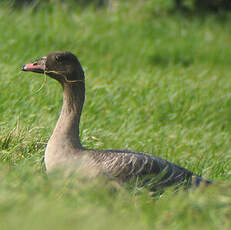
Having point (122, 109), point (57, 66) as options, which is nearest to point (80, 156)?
point (57, 66)

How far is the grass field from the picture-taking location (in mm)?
3111

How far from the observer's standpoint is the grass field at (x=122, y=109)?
3.11 m

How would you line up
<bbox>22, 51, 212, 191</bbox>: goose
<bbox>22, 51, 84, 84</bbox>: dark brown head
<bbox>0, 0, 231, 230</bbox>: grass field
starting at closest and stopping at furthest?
<bbox>0, 0, 231, 230</bbox>: grass field < <bbox>22, 51, 212, 191</bbox>: goose < <bbox>22, 51, 84, 84</bbox>: dark brown head

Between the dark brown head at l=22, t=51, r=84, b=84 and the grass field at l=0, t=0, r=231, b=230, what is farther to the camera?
the dark brown head at l=22, t=51, r=84, b=84

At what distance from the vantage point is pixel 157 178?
3.96 metres

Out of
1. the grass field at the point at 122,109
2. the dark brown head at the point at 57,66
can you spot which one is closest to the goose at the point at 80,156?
the dark brown head at the point at 57,66

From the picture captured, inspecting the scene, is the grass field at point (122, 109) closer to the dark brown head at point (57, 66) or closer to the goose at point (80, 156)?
the goose at point (80, 156)

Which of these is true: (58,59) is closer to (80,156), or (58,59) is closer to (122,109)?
(80,156)

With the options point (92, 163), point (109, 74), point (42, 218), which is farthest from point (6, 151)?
point (109, 74)

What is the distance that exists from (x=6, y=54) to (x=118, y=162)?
11.2ft

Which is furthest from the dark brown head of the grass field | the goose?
the grass field

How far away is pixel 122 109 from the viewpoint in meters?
6.54

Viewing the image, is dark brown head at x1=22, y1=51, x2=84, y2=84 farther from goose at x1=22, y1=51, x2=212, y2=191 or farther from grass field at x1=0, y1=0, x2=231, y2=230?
grass field at x1=0, y1=0, x2=231, y2=230

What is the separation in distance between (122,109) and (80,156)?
8.55 feet
